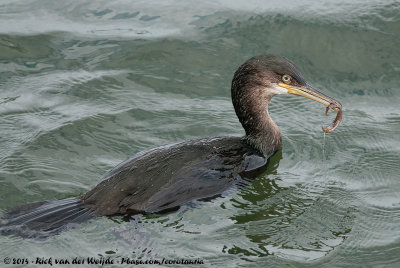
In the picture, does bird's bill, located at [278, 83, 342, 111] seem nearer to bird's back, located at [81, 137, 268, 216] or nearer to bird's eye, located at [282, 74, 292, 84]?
bird's eye, located at [282, 74, 292, 84]

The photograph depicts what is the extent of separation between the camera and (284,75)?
23.2 feet

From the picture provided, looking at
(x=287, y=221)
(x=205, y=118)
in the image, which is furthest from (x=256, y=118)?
(x=287, y=221)

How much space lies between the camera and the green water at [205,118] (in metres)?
5.93

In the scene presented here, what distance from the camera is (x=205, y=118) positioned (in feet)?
26.1

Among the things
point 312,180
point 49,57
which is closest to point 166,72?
point 49,57

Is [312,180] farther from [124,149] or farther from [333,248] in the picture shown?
[124,149]

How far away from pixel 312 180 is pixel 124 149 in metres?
2.00

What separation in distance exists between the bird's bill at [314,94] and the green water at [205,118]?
0.68 metres

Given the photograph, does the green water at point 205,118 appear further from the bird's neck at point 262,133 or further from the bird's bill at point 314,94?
the bird's bill at point 314,94

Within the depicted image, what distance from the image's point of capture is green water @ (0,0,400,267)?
5930 mm

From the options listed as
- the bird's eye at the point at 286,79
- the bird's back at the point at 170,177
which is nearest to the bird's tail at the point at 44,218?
the bird's back at the point at 170,177

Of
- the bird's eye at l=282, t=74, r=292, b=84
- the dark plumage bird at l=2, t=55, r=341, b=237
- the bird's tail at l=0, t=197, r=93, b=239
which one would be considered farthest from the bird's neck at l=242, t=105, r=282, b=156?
the bird's tail at l=0, t=197, r=93, b=239

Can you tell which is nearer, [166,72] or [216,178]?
[216,178]

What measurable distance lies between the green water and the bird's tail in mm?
81
